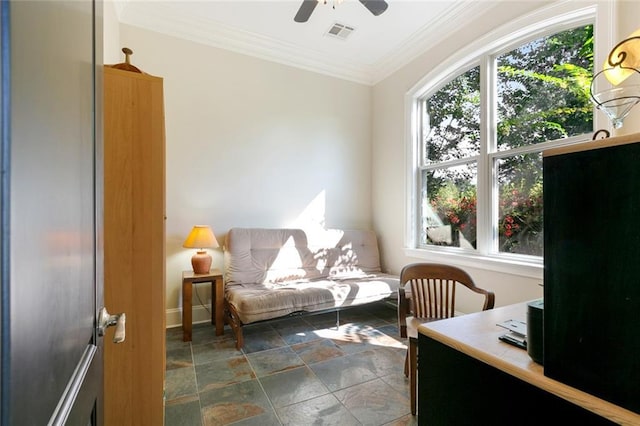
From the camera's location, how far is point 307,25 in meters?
3.26

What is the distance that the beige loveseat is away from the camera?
2707mm

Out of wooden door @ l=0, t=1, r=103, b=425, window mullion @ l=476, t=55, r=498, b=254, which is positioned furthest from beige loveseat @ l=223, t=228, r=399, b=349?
wooden door @ l=0, t=1, r=103, b=425

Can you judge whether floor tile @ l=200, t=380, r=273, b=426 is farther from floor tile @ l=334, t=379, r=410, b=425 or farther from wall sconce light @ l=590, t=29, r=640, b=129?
wall sconce light @ l=590, t=29, r=640, b=129

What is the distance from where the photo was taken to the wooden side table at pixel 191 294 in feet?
9.11

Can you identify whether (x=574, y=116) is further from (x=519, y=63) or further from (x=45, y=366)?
(x=45, y=366)

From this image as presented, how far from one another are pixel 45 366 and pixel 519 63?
3615mm

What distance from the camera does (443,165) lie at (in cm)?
348

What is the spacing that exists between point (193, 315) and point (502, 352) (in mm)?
3175

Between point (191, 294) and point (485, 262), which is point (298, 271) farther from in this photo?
point (485, 262)

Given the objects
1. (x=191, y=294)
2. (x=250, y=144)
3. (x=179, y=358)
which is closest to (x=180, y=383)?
(x=179, y=358)

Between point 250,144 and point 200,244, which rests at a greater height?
point 250,144

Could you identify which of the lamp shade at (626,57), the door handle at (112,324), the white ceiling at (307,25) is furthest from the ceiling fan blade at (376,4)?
the door handle at (112,324)

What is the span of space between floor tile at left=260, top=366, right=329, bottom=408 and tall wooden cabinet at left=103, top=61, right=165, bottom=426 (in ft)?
2.35

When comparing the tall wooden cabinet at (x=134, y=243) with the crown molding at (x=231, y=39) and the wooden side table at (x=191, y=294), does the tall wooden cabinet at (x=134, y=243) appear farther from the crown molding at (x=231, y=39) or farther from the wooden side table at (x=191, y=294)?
the crown molding at (x=231, y=39)
